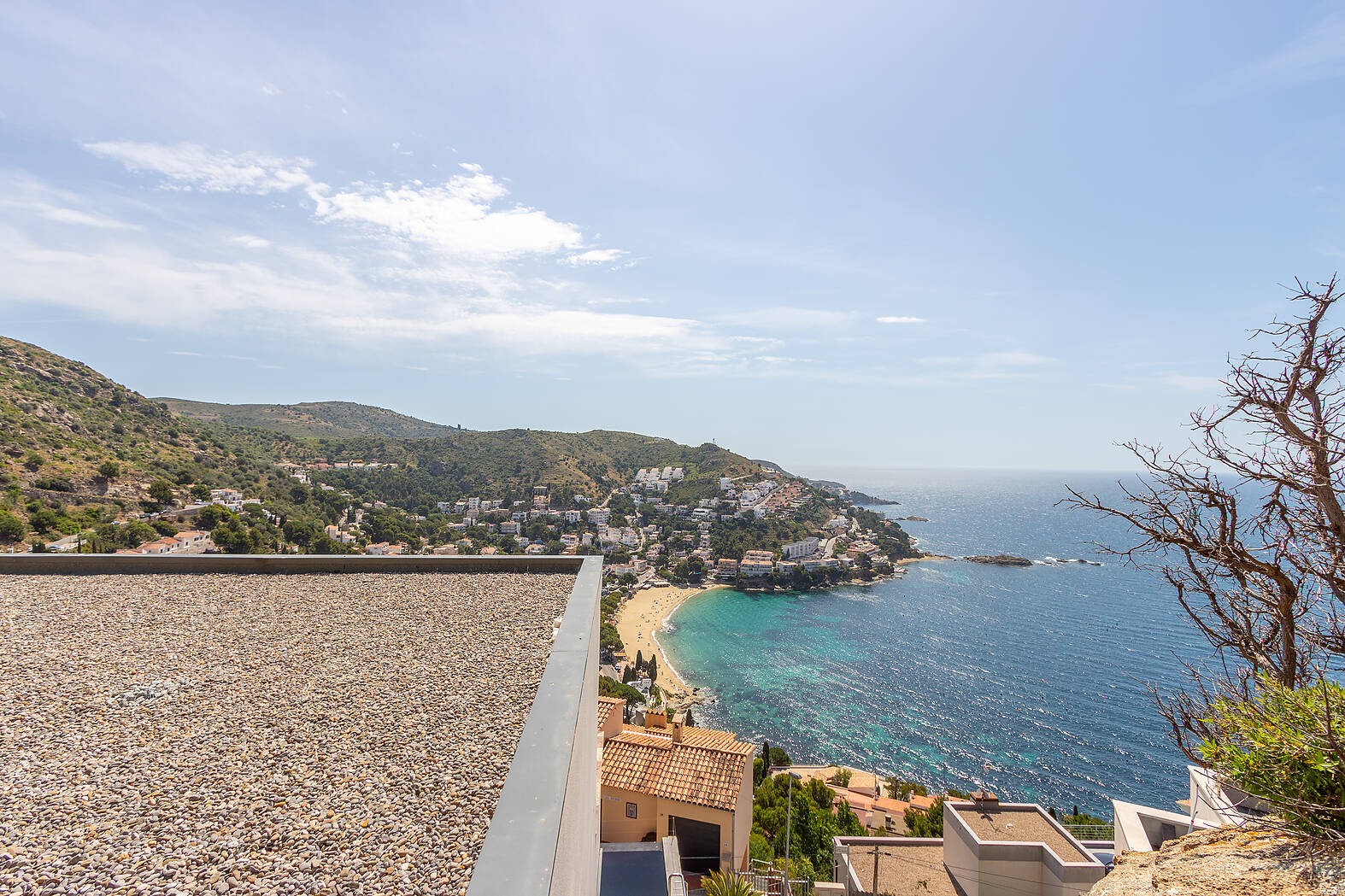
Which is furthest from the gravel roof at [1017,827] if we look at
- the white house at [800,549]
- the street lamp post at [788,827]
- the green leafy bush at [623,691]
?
the white house at [800,549]

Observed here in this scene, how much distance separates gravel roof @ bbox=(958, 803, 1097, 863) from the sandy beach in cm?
2353

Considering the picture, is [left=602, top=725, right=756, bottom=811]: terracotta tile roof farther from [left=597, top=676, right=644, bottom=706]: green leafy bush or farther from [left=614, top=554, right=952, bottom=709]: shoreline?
[left=614, top=554, right=952, bottom=709]: shoreline

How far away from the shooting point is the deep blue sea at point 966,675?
2562cm

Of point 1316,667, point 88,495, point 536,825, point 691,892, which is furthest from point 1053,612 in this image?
point 88,495

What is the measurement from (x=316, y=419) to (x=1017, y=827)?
130 m

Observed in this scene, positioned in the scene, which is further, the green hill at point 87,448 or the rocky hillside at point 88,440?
the rocky hillside at point 88,440

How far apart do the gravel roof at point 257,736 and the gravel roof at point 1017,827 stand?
27.1ft

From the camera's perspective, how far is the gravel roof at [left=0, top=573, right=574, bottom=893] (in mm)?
2059

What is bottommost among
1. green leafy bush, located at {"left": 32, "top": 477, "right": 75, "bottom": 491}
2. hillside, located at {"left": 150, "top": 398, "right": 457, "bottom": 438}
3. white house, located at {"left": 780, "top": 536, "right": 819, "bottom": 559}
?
white house, located at {"left": 780, "top": 536, "right": 819, "bottom": 559}

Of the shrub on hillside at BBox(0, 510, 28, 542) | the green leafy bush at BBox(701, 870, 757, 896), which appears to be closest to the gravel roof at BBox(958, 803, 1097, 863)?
the green leafy bush at BBox(701, 870, 757, 896)

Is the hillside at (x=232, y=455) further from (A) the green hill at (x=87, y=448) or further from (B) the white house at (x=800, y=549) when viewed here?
(B) the white house at (x=800, y=549)

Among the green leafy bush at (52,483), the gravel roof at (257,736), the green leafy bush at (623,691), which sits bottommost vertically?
the green leafy bush at (623,691)

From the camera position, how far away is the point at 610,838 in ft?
31.0

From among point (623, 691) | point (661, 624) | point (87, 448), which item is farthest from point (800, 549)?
point (87, 448)
